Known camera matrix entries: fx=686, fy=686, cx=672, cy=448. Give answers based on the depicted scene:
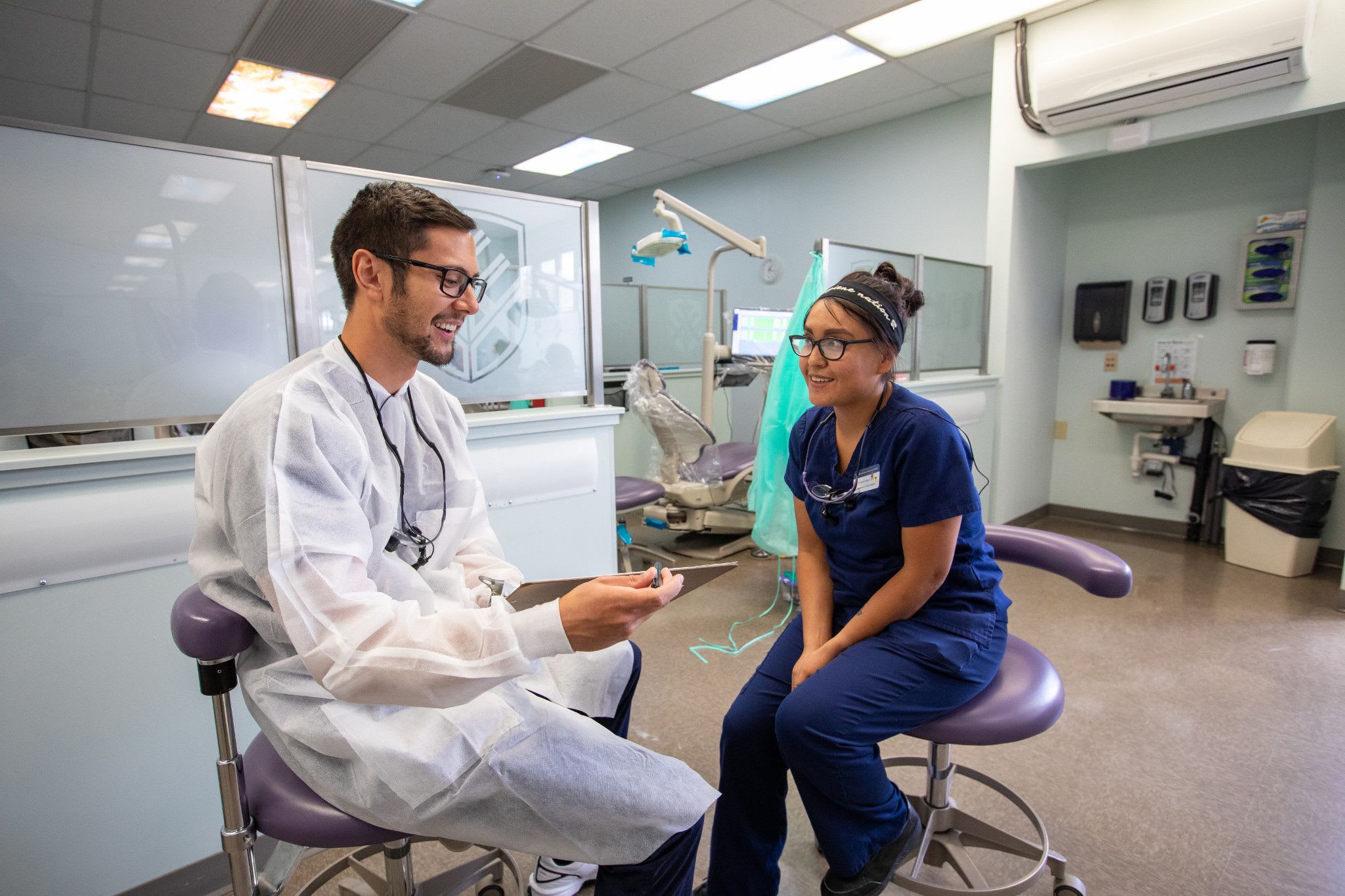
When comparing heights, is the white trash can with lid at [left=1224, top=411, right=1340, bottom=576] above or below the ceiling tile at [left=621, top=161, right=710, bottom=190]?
below

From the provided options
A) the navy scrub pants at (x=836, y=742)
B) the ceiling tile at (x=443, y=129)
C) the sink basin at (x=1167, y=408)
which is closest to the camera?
the navy scrub pants at (x=836, y=742)

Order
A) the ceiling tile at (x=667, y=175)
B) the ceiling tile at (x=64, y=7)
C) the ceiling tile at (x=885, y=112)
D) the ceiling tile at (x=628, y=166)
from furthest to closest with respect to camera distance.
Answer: the ceiling tile at (x=667, y=175)
the ceiling tile at (x=628, y=166)
the ceiling tile at (x=885, y=112)
the ceiling tile at (x=64, y=7)

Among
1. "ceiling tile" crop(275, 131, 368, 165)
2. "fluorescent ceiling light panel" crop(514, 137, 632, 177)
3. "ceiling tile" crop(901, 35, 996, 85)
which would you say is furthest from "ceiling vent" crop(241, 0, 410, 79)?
"ceiling tile" crop(901, 35, 996, 85)

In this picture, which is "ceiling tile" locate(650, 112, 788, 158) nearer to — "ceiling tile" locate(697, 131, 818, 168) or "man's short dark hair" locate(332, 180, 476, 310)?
"ceiling tile" locate(697, 131, 818, 168)

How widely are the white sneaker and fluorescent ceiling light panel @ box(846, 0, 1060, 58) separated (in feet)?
12.0

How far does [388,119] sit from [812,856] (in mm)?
4897

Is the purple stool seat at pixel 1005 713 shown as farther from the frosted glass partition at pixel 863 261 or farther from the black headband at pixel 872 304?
the frosted glass partition at pixel 863 261

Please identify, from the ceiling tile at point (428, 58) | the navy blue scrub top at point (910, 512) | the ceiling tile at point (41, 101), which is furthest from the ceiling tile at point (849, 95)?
the ceiling tile at point (41, 101)

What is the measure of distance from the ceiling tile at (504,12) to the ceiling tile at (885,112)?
2273mm

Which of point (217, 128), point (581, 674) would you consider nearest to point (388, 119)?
point (217, 128)

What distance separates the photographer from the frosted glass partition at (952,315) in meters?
3.39

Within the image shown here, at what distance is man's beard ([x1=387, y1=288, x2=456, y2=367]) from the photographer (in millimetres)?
1003

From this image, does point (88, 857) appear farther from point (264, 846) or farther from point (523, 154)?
point (523, 154)

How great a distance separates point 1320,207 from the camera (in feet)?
10.3
